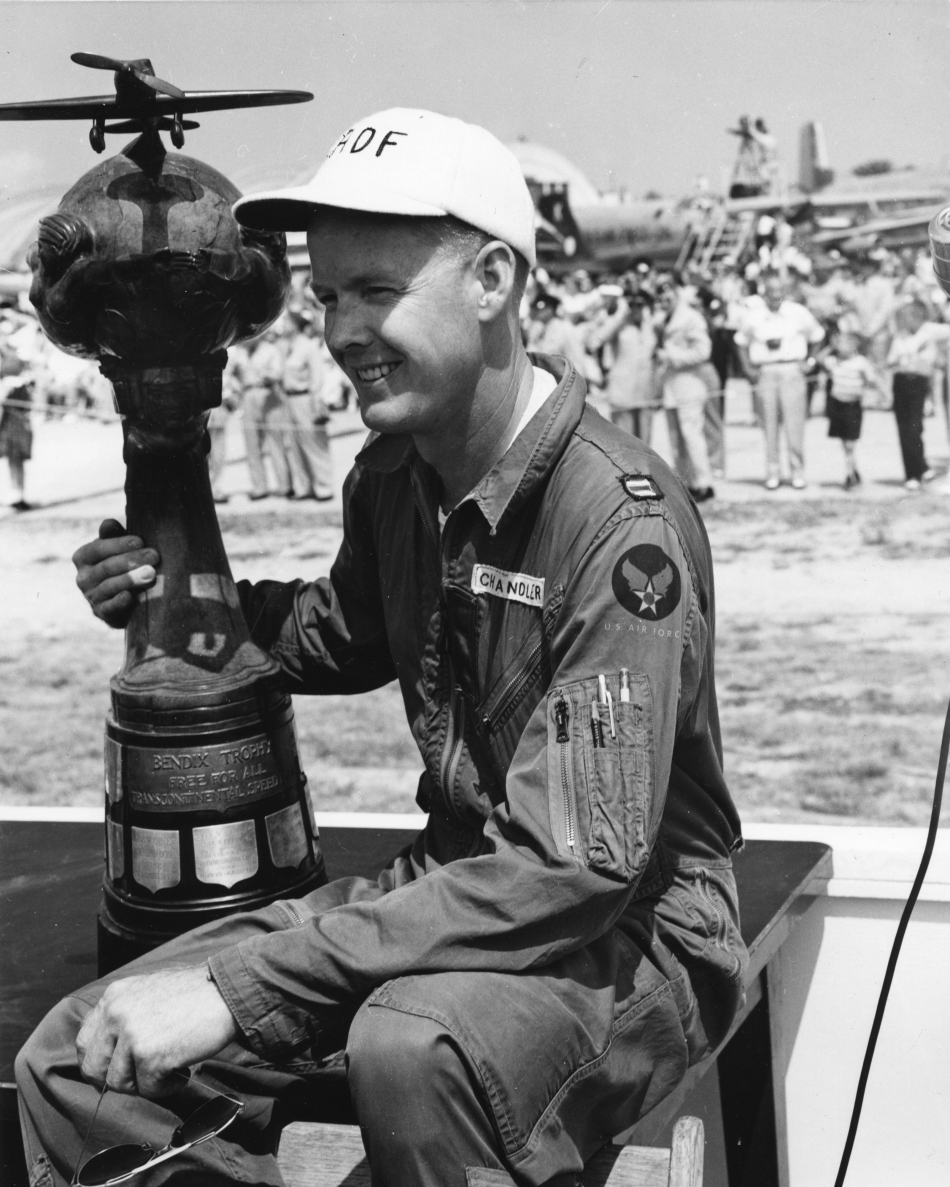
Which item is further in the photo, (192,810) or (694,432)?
(694,432)

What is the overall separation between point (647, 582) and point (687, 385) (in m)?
12.6

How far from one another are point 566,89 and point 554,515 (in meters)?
16.9

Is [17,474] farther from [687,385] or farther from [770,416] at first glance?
[770,416]

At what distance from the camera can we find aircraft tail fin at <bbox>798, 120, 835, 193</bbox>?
16.8m

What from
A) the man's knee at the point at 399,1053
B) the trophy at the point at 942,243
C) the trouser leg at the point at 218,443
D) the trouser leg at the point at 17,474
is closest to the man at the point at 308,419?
the trouser leg at the point at 218,443

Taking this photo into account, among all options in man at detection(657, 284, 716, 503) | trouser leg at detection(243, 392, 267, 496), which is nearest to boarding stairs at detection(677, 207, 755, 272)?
man at detection(657, 284, 716, 503)

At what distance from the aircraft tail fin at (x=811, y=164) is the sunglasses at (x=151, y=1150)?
16.0 meters

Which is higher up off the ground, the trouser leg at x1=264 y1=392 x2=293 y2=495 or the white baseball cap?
the white baseball cap

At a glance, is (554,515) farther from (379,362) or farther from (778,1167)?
(778,1167)

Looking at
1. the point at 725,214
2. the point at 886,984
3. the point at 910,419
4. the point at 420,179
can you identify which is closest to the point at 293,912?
the point at 420,179

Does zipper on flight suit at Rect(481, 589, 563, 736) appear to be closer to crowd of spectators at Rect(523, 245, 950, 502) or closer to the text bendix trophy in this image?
the text bendix trophy

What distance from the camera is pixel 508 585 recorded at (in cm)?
216

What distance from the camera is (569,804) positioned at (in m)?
1.91

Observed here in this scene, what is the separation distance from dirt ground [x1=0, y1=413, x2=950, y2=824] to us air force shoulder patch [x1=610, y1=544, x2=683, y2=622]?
16.3 feet
